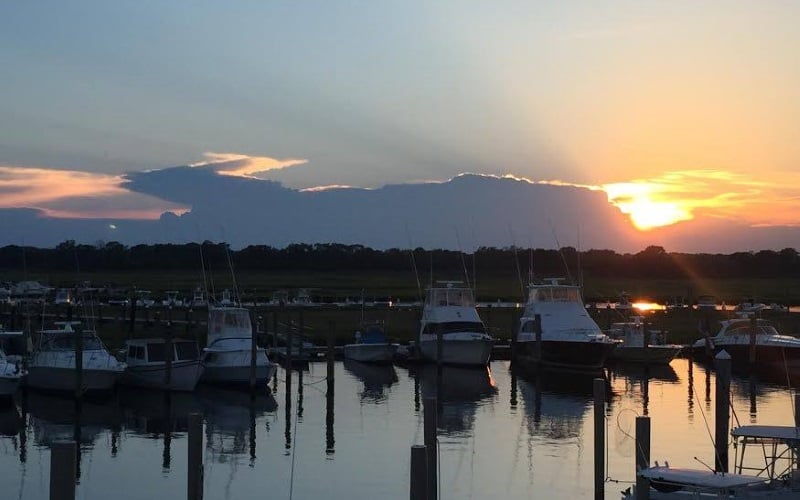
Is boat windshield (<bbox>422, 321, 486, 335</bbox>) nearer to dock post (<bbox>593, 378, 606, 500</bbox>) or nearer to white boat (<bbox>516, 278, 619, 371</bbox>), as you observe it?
white boat (<bbox>516, 278, 619, 371</bbox>)

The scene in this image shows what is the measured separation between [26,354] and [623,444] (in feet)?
84.1

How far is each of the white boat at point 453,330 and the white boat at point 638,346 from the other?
6.42 m

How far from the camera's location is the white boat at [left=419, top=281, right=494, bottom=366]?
54.1 metres

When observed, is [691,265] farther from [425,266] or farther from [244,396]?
[244,396]

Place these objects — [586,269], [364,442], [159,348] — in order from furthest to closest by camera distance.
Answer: [586,269] → [159,348] → [364,442]

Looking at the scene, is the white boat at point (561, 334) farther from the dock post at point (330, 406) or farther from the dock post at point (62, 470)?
the dock post at point (62, 470)

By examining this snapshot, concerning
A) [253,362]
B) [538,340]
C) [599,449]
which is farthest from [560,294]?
[599,449]

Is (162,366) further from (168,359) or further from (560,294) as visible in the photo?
(560,294)

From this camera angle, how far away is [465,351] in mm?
54031

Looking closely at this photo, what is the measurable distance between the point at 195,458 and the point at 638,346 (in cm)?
3887

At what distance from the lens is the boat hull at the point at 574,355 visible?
52.2m

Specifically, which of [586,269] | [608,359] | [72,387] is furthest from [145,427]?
[586,269]

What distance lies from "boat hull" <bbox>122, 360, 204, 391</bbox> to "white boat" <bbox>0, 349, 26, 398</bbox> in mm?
4271

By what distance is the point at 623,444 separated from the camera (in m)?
31.2
